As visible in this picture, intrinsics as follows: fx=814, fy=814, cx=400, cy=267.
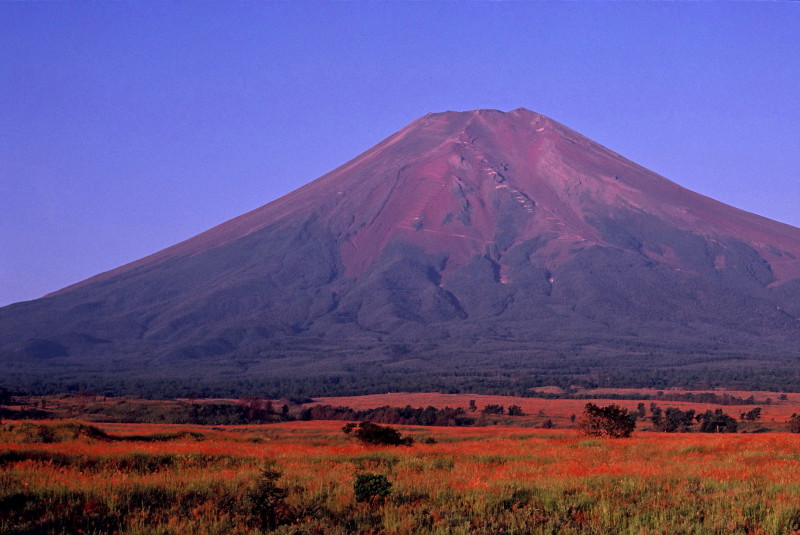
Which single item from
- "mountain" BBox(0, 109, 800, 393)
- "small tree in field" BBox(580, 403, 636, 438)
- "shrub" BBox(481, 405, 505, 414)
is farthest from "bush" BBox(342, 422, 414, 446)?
"mountain" BBox(0, 109, 800, 393)

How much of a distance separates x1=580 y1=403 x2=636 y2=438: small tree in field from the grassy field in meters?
11.6

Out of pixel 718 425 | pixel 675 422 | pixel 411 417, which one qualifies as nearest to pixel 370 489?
pixel 718 425

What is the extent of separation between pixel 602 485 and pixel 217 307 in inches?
6214

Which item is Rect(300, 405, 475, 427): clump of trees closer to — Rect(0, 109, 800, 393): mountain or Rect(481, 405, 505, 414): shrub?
Rect(481, 405, 505, 414): shrub

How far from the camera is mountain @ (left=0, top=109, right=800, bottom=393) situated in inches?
4281

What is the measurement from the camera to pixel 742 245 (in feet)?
632

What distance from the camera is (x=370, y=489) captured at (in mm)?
11141

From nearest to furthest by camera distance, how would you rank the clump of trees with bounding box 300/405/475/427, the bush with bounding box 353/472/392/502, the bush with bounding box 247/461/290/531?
the bush with bounding box 247/461/290/531 < the bush with bounding box 353/472/392/502 < the clump of trees with bounding box 300/405/475/427

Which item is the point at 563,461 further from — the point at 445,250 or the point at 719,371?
the point at 445,250

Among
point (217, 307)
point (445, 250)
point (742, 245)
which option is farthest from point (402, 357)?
point (742, 245)

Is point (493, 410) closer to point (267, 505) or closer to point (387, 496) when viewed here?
point (387, 496)

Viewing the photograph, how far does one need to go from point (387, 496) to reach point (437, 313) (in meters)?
149

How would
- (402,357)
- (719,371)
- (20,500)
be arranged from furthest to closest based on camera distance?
(402,357)
(719,371)
(20,500)

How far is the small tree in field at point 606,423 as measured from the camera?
28.4 m
